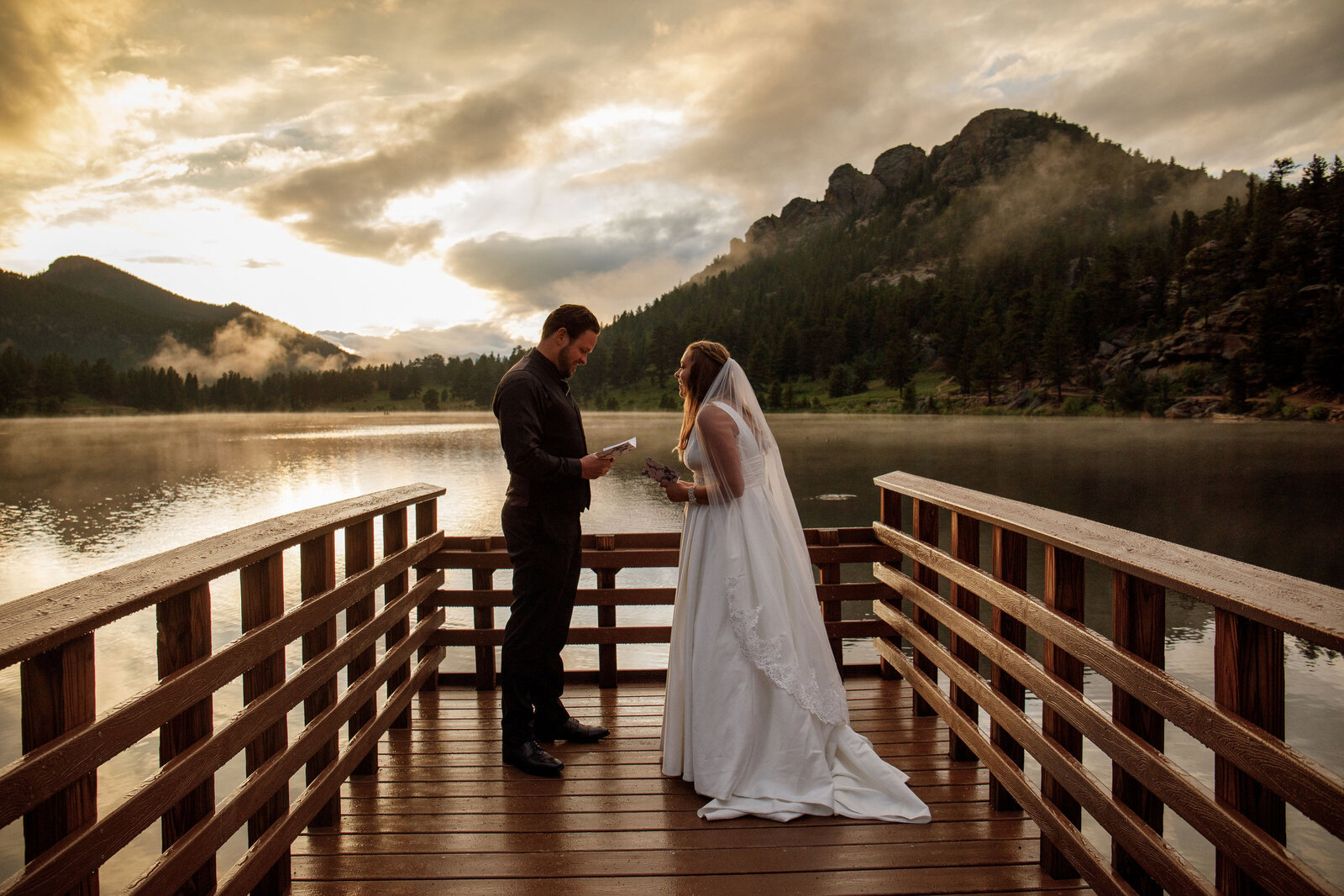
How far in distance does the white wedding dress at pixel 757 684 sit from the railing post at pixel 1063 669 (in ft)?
1.82

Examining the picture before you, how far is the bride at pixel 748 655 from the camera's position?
3338mm

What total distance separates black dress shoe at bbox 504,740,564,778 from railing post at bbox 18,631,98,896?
2213 millimetres

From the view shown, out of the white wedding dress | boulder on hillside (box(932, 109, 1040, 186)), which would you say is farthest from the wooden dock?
boulder on hillside (box(932, 109, 1040, 186))

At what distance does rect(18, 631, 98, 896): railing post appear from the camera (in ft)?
5.12

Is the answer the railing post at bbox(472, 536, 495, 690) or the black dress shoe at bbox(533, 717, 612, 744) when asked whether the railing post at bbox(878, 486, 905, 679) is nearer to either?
the black dress shoe at bbox(533, 717, 612, 744)

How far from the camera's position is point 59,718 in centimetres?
163

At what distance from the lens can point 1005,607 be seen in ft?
10.4

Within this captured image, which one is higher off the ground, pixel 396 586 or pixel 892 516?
pixel 892 516

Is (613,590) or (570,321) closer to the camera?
(570,321)

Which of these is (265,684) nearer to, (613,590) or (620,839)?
(620,839)

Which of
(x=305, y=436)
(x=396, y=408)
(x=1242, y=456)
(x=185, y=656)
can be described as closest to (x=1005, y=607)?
(x=185, y=656)

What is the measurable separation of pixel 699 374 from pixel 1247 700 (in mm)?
2492

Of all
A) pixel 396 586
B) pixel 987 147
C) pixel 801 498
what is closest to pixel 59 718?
pixel 396 586

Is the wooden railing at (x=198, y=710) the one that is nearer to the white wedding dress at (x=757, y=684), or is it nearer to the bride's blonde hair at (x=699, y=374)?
the white wedding dress at (x=757, y=684)
